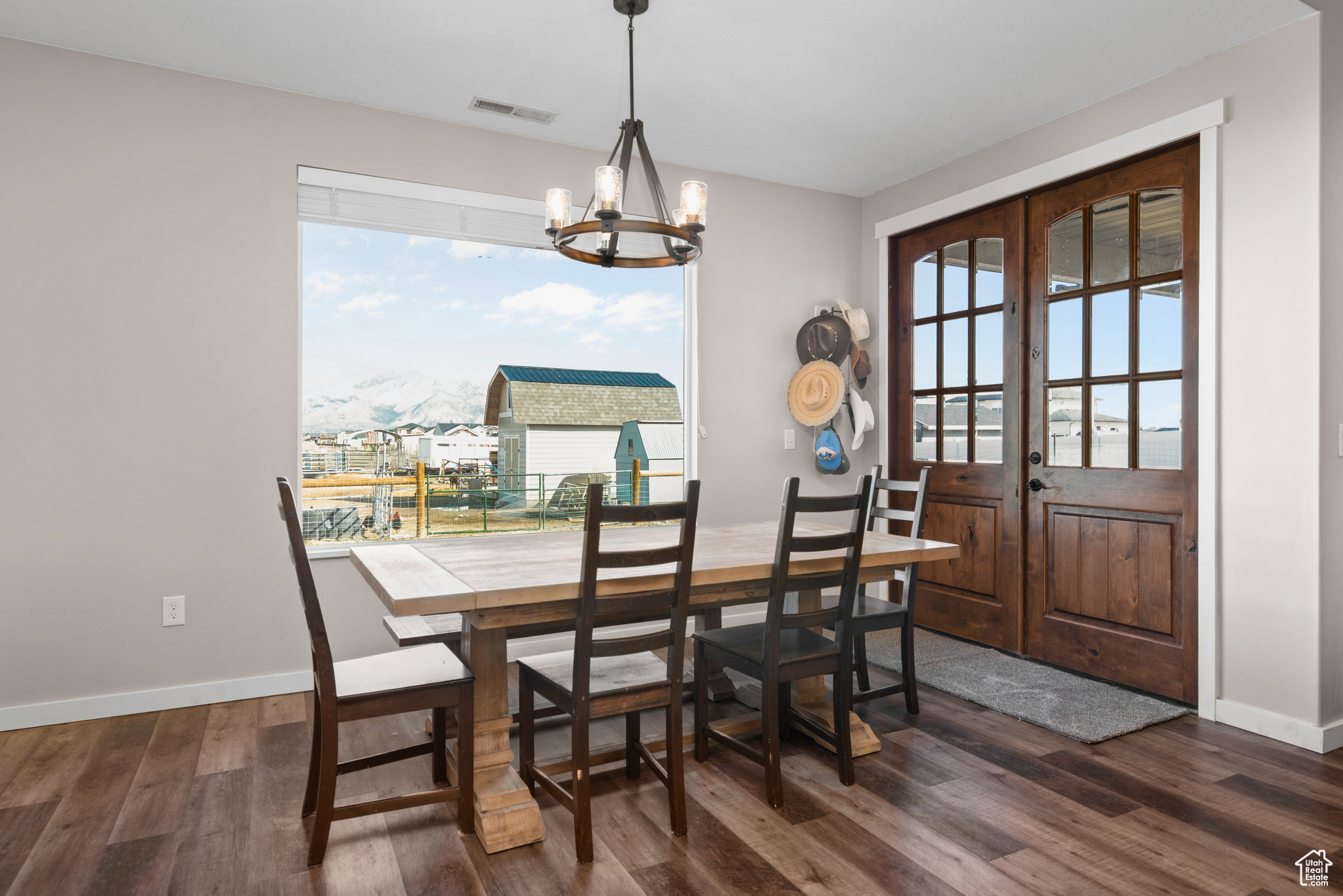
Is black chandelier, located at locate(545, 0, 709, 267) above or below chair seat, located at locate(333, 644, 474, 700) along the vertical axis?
above

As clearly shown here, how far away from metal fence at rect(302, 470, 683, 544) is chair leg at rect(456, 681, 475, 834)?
5.30ft

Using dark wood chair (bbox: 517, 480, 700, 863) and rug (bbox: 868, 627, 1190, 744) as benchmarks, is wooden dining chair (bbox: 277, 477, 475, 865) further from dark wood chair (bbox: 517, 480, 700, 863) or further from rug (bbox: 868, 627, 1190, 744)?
rug (bbox: 868, 627, 1190, 744)

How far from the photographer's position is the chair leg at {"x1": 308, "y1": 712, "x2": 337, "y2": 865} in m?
1.85

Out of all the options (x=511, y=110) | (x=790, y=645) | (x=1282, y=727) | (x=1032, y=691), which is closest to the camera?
(x=790, y=645)

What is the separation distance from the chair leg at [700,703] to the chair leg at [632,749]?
9.3 inches

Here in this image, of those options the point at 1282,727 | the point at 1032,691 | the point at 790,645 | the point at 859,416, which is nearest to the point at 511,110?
the point at 859,416

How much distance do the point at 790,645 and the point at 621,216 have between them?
1465mm

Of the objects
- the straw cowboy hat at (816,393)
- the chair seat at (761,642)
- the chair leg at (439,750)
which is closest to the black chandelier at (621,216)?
the chair seat at (761,642)

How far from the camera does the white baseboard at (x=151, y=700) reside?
2871 millimetres

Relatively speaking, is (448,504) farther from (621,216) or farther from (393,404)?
(621,216)

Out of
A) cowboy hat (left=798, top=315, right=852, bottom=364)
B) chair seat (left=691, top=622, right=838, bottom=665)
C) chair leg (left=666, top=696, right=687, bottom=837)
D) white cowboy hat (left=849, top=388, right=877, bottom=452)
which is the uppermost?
cowboy hat (left=798, top=315, right=852, bottom=364)

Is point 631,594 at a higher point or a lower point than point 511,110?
lower

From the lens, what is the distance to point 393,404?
3686 millimetres

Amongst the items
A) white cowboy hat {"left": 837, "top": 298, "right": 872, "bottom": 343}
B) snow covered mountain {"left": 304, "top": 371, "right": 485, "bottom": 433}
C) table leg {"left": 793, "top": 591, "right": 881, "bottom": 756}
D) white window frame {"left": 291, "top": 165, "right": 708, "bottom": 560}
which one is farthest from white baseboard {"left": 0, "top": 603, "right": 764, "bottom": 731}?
white cowboy hat {"left": 837, "top": 298, "right": 872, "bottom": 343}
